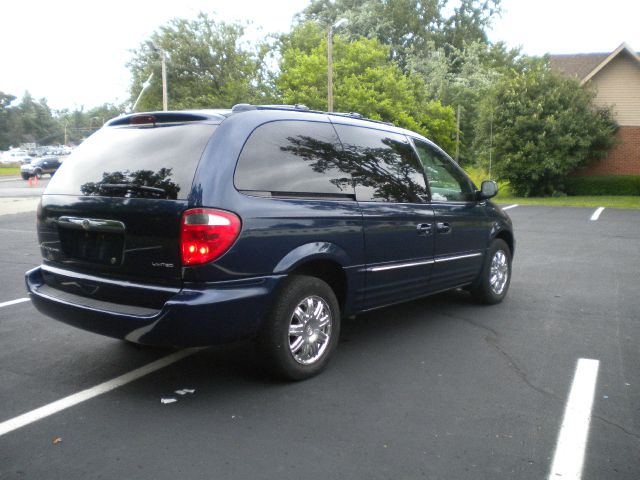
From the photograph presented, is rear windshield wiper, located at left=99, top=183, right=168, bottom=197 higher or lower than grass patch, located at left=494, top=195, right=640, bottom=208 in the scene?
higher

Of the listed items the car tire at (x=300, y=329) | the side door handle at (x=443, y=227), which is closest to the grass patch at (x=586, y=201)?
the side door handle at (x=443, y=227)

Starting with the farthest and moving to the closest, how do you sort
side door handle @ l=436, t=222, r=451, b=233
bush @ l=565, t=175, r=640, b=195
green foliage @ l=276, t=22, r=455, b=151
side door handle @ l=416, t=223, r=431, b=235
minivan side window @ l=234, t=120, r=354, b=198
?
green foliage @ l=276, t=22, r=455, b=151
bush @ l=565, t=175, r=640, b=195
side door handle @ l=436, t=222, r=451, b=233
side door handle @ l=416, t=223, r=431, b=235
minivan side window @ l=234, t=120, r=354, b=198

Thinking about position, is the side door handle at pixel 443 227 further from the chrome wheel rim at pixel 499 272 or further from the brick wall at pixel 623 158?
the brick wall at pixel 623 158

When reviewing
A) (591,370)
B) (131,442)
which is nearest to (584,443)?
(591,370)

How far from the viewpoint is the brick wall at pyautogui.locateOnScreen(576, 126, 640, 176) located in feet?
86.8

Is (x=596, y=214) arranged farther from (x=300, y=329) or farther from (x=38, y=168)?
(x=38, y=168)

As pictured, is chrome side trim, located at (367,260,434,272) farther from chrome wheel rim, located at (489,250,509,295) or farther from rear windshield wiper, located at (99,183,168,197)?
rear windshield wiper, located at (99,183,168,197)

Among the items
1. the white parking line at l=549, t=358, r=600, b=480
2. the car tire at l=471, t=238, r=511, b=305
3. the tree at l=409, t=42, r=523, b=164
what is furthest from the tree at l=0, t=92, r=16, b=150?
the white parking line at l=549, t=358, r=600, b=480

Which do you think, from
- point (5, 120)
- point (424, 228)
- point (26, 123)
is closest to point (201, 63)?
point (424, 228)

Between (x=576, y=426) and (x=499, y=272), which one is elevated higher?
(x=499, y=272)

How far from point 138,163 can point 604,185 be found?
25.9 metres

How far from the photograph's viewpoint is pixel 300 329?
13.3 ft

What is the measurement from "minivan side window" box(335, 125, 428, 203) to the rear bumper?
1211mm

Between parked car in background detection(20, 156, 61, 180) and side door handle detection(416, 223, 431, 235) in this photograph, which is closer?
side door handle detection(416, 223, 431, 235)
